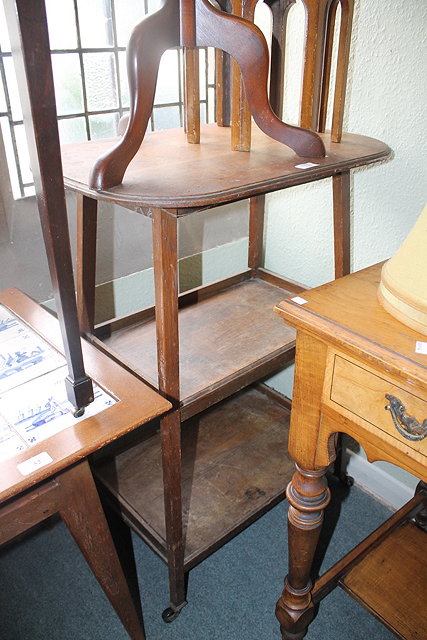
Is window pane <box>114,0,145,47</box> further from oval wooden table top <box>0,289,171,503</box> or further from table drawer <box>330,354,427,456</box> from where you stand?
table drawer <box>330,354,427,456</box>

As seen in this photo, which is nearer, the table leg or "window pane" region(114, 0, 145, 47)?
the table leg

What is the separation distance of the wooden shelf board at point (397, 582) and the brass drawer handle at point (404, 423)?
604 mm

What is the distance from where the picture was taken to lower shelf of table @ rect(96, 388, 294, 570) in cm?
135

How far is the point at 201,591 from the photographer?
137 cm

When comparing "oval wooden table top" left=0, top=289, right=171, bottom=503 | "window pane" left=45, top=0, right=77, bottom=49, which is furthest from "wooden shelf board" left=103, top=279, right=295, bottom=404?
"window pane" left=45, top=0, right=77, bottom=49

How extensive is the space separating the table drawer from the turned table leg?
0.21 metres

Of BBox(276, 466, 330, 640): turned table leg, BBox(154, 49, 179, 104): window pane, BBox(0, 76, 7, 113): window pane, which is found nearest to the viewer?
BBox(276, 466, 330, 640): turned table leg

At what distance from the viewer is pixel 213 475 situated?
1.53 metres

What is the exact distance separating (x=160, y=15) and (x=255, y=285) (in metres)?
0.91

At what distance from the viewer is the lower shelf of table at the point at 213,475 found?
1.35 meters

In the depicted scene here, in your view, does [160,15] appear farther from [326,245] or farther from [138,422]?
[326,245]

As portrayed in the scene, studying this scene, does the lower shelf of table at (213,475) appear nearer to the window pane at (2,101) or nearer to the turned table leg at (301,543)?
the turned table leg at (301,543)

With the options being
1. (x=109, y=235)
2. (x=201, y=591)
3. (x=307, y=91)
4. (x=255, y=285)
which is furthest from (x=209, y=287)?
(x=201, y=591)

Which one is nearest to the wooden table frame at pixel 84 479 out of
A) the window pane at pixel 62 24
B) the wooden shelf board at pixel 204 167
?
the wooden shelf board at pixel 204 167
